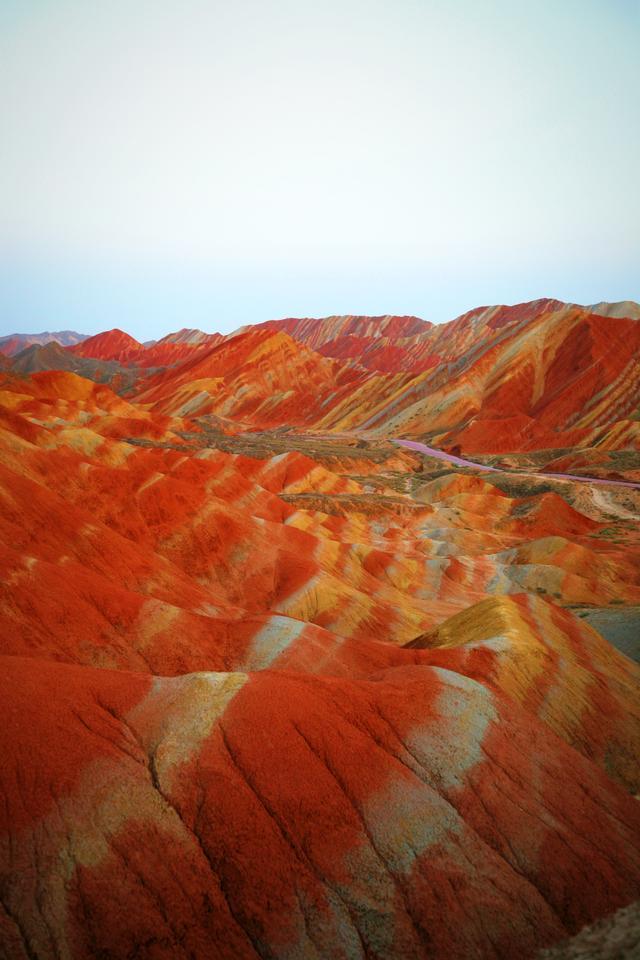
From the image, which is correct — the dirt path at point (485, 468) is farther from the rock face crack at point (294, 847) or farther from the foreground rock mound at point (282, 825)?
the rock face crack at point (294, 847)

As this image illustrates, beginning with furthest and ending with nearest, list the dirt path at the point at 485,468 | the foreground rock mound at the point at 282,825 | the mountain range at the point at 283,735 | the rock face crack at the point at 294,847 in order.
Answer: the dirt path at the point at 485,468, the rock face crack at the point at 294,847, the mountain range at the point at 283,735, the foreground rock mound at the point at 282,825

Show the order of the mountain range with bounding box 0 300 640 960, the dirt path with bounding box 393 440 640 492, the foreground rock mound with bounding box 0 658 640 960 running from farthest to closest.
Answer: the dirt path with bounding box 393 440 640 492 → the mountain range with bounding box 0 300 640 960 → the foreground rock mound with bounding box 0 658 640 960

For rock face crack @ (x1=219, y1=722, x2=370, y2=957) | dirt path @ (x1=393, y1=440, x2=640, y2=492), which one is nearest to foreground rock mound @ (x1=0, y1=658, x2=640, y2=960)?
rock face crack @ (x1=219, y1=722, x2=370, y2=957)

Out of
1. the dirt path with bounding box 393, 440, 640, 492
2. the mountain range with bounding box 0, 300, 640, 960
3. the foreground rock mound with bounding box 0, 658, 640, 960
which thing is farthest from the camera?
the dirt path with bounding box 393, 440, 640, 492

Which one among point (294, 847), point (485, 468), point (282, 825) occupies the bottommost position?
point (485, 468)

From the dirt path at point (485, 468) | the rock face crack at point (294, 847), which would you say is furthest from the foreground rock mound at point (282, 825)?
the dirt path at point (485, 468)

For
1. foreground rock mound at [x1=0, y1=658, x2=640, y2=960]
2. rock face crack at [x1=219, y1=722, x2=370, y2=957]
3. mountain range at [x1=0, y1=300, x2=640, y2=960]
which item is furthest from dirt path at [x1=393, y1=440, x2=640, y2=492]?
rock face crack at [x1=219, y1=722, x2=370, y2=957]

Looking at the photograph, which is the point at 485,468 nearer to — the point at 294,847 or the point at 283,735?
the point at 283,735

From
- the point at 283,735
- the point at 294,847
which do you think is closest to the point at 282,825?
the point at 294,847

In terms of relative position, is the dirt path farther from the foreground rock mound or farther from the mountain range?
the foreground rock mound

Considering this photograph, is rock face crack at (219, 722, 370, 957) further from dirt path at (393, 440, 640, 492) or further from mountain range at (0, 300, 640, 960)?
dirt path at (393, 440, 640, 492)

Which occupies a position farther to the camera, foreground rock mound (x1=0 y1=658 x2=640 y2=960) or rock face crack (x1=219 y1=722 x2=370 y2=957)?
rock face crack (x1=219 y1=722 x2=370 y2=957)

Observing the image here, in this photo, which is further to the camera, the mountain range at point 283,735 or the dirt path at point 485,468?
the dirt path at point 485,468
